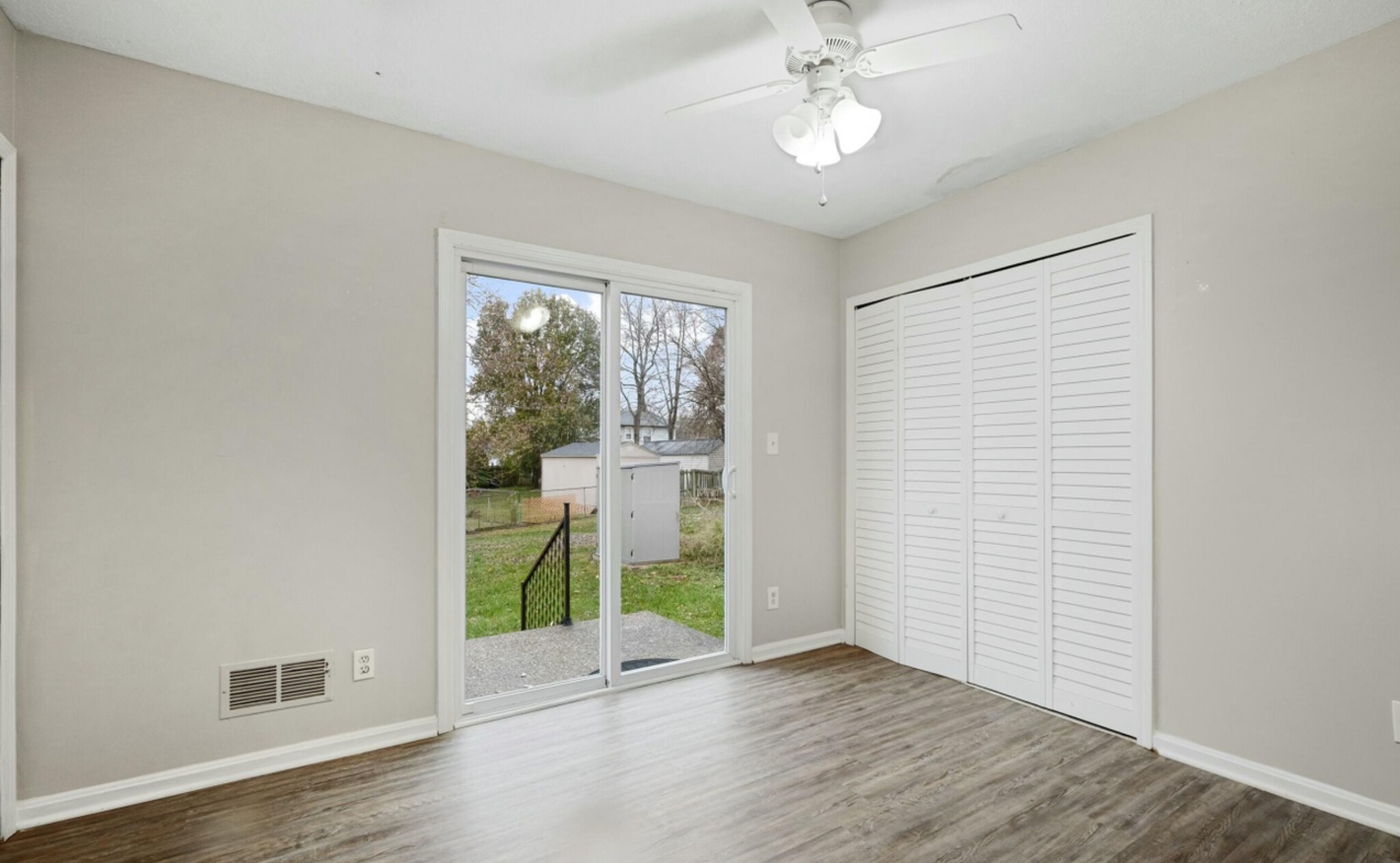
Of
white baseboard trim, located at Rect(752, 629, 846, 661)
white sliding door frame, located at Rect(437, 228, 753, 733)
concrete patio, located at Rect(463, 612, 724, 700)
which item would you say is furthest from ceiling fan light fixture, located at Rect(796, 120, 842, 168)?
white baseboard trim, located at Rect(752, 629, 846, 661)

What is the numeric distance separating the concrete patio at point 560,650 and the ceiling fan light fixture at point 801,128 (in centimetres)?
229

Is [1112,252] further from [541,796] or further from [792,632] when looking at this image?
[541,796]

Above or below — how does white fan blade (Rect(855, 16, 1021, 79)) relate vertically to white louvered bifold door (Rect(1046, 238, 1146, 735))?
above

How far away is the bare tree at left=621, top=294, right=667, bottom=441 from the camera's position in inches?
131

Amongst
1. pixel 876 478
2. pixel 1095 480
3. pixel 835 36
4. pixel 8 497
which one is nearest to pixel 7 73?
pixel 8 497

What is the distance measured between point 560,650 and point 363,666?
868mm

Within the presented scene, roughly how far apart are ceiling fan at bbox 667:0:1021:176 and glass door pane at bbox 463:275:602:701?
130 centimetres

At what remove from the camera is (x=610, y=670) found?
3193 mm

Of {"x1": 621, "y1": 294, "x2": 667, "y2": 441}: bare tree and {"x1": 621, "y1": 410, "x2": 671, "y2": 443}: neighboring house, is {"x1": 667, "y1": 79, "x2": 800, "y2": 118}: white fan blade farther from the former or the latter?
{"x1": 621, "y1": 410, "x2": 671, "y2": 443}: neighboring house

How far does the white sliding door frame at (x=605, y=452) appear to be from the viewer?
2746 mm

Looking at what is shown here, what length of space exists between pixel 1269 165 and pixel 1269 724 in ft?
6.38

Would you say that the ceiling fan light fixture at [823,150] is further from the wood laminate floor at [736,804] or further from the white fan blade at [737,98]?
the wood laminate floor at [736,804]

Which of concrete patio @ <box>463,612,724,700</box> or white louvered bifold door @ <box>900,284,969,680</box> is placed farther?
white louvered bifold door @ <box>900,284,969,680</box>

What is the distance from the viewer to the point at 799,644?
3791 mm
